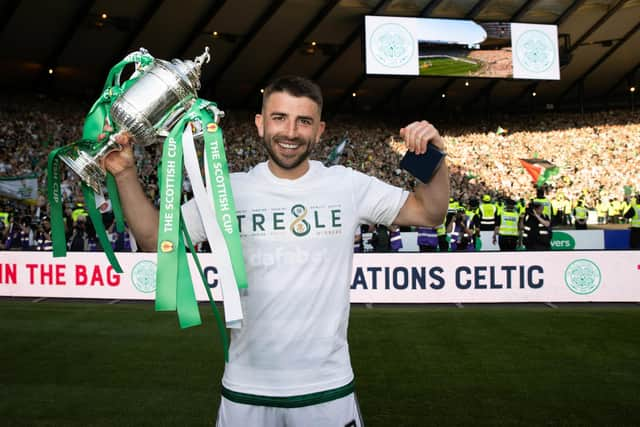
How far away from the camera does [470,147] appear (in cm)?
3691

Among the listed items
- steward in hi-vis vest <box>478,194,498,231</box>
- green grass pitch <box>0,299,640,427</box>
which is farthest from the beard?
steward in hi-vis vest <box>478,194,498,231</box>

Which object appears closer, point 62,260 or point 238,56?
point 62,260

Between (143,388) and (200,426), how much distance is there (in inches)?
Result: 45.5

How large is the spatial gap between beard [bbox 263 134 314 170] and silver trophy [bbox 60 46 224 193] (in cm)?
22

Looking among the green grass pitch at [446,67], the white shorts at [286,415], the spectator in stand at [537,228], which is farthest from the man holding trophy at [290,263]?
the green grass pitch at [446,67]

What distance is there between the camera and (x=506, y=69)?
2645 cm

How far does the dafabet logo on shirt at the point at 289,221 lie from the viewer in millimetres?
2275

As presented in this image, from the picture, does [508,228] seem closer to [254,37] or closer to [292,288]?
[292,288]

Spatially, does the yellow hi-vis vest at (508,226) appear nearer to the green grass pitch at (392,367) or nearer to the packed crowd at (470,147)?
the green grass pitch at (392,367)

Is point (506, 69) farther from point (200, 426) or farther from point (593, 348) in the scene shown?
point (200, 426)

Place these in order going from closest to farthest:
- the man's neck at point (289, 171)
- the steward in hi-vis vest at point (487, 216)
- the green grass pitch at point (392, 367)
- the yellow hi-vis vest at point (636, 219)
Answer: the man's neck at point (289, 171)
the green grass pitch at point (392, 367)
the steward in hi-vis vest at point (487, 216)
the yellow hi-vis vest at point (636, 219)

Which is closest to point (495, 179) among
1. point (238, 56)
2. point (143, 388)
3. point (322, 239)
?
point (238, 56)

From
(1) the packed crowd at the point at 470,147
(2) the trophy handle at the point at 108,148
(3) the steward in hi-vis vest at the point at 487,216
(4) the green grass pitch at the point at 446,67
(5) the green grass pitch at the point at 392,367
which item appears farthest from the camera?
(1) the packed crowd at the point at 470,147

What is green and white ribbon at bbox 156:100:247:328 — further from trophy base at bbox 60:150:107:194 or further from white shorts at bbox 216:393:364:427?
white shorts at bbox 216:393:364:427
